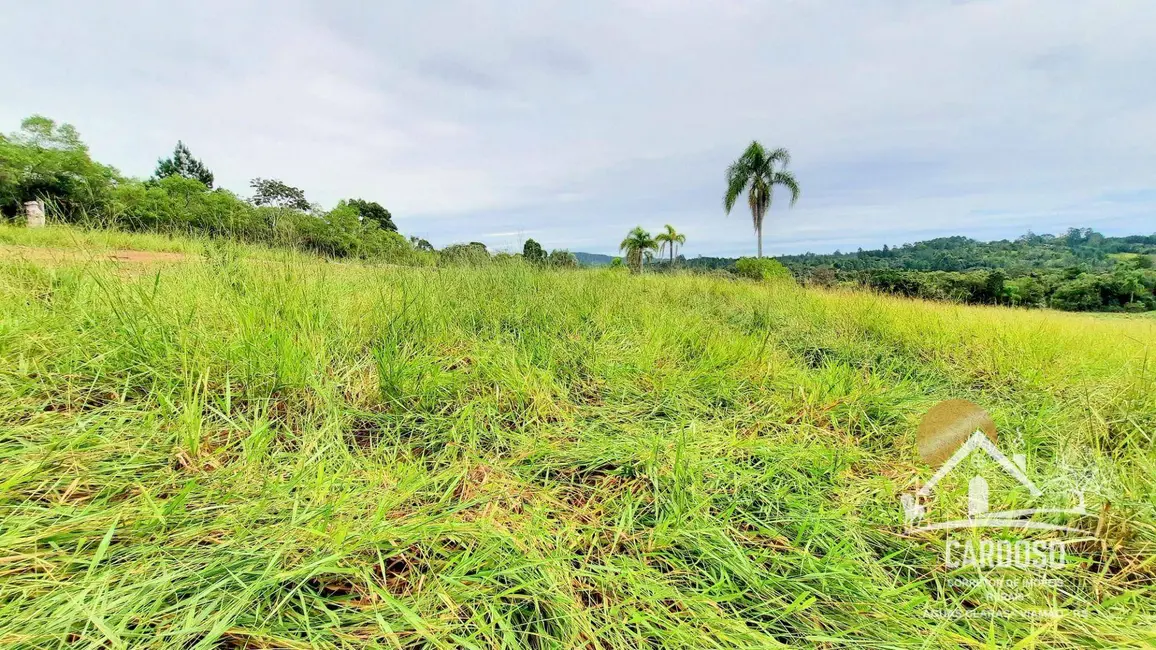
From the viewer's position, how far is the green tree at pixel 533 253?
529 cm

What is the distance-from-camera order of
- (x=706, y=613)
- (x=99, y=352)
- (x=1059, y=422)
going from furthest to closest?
1. (x=1059, y=422)
2. (x=99, y=352)
3. (x=706, y=613)

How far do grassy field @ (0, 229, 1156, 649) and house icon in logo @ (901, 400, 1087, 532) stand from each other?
0.19ft

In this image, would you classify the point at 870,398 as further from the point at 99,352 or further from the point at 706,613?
the point at 99,352

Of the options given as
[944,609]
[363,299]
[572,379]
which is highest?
[363,299]

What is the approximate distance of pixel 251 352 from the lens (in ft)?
5.46

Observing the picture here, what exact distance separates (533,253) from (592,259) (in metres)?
2.24

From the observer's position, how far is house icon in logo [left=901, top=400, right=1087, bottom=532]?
4.11 feet

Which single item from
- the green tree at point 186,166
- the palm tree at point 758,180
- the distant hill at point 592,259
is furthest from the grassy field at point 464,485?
the green tree at point 186,166

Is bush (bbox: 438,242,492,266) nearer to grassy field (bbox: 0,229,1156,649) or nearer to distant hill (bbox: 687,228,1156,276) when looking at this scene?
grassy field (bbox: 0,229,1156,649)

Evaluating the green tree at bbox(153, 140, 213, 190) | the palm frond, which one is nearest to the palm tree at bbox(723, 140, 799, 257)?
the palm frond

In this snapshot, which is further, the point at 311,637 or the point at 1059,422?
the point at 1059,422

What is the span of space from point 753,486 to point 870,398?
124 cm

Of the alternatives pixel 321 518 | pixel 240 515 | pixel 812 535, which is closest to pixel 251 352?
pixel 240 515

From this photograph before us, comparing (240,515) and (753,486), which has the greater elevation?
(240,515)
